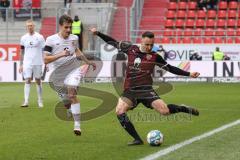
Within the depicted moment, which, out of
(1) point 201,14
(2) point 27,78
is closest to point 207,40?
(1) point 201,14

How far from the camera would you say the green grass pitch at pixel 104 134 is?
1040cm

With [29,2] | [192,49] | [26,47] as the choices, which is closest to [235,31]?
[192,49]

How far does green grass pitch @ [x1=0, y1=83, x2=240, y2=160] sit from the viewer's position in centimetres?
1040

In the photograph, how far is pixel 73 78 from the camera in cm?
1409

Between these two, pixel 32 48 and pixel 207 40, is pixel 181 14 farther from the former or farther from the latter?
pixel 32 48

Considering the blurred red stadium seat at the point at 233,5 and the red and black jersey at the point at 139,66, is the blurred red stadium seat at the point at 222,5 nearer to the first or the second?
the blurred red stadium seat at the point at 233,5

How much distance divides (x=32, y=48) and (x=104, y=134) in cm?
723

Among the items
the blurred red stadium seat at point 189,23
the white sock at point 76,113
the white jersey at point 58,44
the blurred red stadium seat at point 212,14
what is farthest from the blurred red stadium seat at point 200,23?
the white sock at point 76,113

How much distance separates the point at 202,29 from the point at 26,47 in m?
21.7

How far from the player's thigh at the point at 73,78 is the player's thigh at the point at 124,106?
2.39 m

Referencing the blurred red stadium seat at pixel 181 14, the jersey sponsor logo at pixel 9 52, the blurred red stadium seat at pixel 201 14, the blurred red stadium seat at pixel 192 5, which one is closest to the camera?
the jersey sponsor logo at pixel 9 52

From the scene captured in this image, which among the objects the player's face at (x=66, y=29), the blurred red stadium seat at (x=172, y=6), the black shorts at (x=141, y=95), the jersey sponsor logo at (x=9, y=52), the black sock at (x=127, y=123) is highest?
the blurred red stadium seat at (x=172, y=6)

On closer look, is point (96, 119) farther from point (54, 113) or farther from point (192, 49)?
point (192, 49)

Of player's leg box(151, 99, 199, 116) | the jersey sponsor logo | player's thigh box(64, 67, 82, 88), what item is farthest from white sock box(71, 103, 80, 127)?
the jersey sponsor logo
